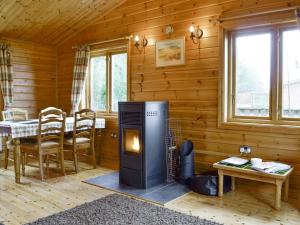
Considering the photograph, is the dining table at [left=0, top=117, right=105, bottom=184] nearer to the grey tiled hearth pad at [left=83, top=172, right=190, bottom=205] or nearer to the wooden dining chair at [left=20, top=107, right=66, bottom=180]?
the wooden dining chair at [left=20, top=107, right=66, bottom=180]

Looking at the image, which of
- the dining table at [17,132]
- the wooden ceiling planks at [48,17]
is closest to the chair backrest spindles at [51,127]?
the dining table at [17,132]

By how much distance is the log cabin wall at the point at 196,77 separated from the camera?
3600 millimetres

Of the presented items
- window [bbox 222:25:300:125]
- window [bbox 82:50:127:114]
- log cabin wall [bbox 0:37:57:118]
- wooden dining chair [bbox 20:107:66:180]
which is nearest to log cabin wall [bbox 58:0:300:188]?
window [bbox 222:25:300:125]

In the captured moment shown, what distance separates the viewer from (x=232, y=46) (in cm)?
395

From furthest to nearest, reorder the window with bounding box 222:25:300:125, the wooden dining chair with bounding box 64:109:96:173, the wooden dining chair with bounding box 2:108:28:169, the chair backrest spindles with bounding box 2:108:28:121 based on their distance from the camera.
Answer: the chair backrest spindles with bounding box 2:108:28:121
the wooden dining chair with bounding box 2:108:28:169
the wooden dining chair with bounding box 64:109:96:173
the window with bounding box 222:25:300:125

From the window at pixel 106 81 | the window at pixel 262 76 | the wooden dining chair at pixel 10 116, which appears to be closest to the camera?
the window at pixel 262 76

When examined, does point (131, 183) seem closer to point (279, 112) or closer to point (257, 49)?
point (279, 112)

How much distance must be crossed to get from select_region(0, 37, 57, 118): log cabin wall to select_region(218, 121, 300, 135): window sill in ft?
12.2

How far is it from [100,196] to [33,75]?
336 centimetres

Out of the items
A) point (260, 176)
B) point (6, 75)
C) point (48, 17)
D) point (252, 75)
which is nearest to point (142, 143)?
point (260, 176)

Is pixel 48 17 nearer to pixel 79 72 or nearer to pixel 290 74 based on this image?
pixel 79 72

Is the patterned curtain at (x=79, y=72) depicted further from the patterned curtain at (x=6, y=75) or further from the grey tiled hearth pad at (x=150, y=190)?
the grey tiled hearth pad at (x=150, y=190)

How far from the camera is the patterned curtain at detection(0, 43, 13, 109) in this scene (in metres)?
5.36

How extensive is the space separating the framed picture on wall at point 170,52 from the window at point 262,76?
25.9 inches
